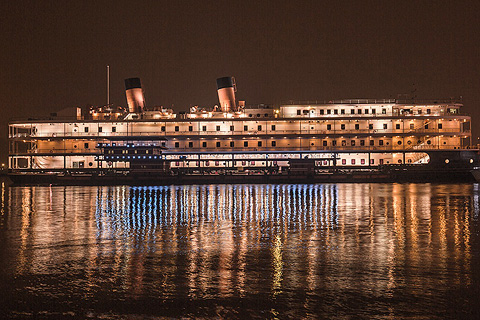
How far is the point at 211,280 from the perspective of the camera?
10.4 meters

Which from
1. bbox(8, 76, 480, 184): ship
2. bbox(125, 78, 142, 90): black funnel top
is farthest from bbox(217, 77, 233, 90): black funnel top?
bbox(125, 78, 142, 90): black funnel top

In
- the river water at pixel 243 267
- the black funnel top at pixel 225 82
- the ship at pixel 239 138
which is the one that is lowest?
the river water at pixel 243 267

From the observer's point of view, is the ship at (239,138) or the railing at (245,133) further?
the railing at (245,133)

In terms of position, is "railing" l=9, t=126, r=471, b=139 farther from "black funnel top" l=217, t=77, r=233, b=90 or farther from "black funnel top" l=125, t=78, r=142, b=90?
"black funnel top" l=125, t=78, r=142, b=90

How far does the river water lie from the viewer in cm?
866

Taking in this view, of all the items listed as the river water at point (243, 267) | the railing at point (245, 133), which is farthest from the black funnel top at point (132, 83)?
the river water at point (243, 267)

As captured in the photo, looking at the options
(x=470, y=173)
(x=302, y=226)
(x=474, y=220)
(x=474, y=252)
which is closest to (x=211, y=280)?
(x=474, y=252)

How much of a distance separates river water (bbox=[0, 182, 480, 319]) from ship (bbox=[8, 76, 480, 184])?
44571 millimetres

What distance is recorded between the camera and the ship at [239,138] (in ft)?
213

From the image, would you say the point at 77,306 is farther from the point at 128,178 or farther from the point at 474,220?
the point at 128,178

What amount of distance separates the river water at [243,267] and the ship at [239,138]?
44.6 m

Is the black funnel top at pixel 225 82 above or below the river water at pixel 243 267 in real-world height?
above

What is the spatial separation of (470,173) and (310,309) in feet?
189

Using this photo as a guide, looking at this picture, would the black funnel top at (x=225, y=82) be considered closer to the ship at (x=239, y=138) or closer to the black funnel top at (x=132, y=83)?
the ship at (x=239, y=138)
